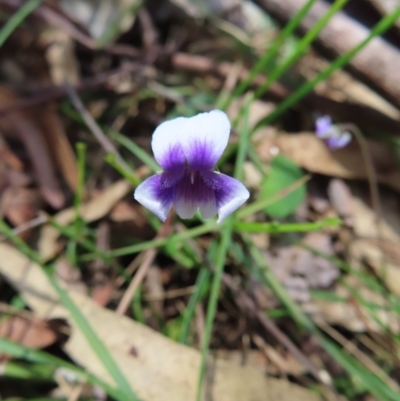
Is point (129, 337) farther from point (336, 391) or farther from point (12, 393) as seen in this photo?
point (336, 391)

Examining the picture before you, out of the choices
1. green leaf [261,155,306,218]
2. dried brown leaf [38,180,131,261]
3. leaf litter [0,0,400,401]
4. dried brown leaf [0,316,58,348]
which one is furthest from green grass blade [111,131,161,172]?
dried brown leaf [0,316,58,348]

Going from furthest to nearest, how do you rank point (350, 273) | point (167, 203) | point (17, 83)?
1. point (17, 83)
2. point (350, 273)
3. point (167, 203)

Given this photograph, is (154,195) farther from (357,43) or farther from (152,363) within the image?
(357,43)

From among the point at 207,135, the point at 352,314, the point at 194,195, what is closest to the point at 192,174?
the point at 194,195

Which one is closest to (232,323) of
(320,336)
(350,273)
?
(320,336)

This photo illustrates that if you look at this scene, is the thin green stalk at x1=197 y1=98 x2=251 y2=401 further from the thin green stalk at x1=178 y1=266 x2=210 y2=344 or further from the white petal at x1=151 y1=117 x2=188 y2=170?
the white petal at x1=151 y1=117 x2=188 y2=170

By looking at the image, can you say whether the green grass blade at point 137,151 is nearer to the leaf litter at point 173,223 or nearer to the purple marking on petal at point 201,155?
the leaf litter at point 173,223
